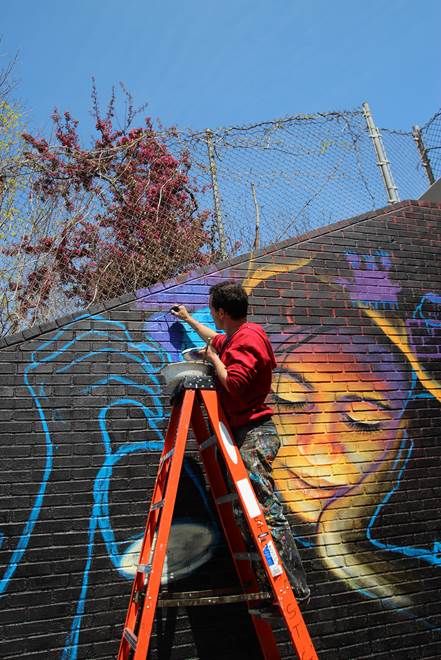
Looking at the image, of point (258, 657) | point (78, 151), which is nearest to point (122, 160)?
point (78, 151)

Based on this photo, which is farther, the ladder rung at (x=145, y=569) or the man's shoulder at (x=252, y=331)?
the man's shoulder at (x=252, y=331)

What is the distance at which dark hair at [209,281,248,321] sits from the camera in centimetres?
317

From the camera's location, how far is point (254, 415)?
115 inches

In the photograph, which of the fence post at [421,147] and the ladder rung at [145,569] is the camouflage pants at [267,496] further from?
the fence post at [421,147]

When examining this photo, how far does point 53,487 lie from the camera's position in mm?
3215

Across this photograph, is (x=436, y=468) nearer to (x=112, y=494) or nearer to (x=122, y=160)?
(x=112, y=494)

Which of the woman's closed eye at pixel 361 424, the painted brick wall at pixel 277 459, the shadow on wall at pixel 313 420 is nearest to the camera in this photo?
the painted brick wall at pixel 277 459

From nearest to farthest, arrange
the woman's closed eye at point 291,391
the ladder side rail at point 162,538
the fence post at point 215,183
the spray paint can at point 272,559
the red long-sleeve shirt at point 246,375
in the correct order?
the ladder side rail at point 162,538, the spray paint can at point 272,559, the red long-sleeve shirt at point 246,375, the woman's closed eye at point 291,391, the fence post at point 215,183

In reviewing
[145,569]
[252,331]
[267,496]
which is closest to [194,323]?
[252,331]

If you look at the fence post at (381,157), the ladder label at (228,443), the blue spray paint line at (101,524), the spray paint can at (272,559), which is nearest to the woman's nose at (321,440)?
the blue spray paint line at (101,524)

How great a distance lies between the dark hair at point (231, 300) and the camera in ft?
10.4

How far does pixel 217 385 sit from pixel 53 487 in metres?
1.24

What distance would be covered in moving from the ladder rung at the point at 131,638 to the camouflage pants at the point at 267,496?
2.24 feet

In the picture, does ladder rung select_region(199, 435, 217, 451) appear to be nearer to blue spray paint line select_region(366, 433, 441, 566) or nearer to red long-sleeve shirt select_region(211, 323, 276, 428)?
red long-sleeve shirt select_region(211, 323, 276, 428)
